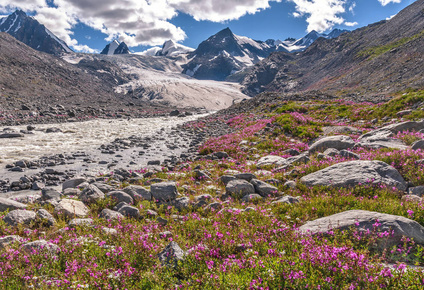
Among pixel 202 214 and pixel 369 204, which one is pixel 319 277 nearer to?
pixel 369 204

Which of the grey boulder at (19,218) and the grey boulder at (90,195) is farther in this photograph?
the grey boulder at (90,195)

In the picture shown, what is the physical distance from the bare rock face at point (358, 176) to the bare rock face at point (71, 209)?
7065mm

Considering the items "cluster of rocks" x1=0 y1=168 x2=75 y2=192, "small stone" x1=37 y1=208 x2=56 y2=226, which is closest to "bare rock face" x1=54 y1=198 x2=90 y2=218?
"small stone" x1=37 y1=208 x2=56 y2=226

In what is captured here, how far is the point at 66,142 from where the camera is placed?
70.0 feet

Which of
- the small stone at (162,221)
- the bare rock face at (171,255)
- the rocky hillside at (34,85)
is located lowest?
the small stone at (162,221)

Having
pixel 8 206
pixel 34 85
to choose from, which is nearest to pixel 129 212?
pixel 8 206

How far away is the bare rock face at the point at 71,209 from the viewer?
20.2 ft

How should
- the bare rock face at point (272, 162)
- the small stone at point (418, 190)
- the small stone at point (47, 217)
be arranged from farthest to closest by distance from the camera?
the bare rock face at point (272, 162)
the small stone at point (418, 190)
the small stone at point (47, 217)

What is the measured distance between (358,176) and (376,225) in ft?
11.1

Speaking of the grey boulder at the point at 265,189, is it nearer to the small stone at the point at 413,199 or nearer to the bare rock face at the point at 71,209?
the small stone at the point at 413,199

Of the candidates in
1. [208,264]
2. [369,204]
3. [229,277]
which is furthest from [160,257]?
[369,204]

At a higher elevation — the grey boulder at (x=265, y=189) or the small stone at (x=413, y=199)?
the small stone at (x=413, y=199)

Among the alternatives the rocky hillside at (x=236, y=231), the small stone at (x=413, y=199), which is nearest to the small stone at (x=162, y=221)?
the rocky hillside at (x=236, y=231)

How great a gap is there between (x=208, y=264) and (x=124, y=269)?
149 centimetres
